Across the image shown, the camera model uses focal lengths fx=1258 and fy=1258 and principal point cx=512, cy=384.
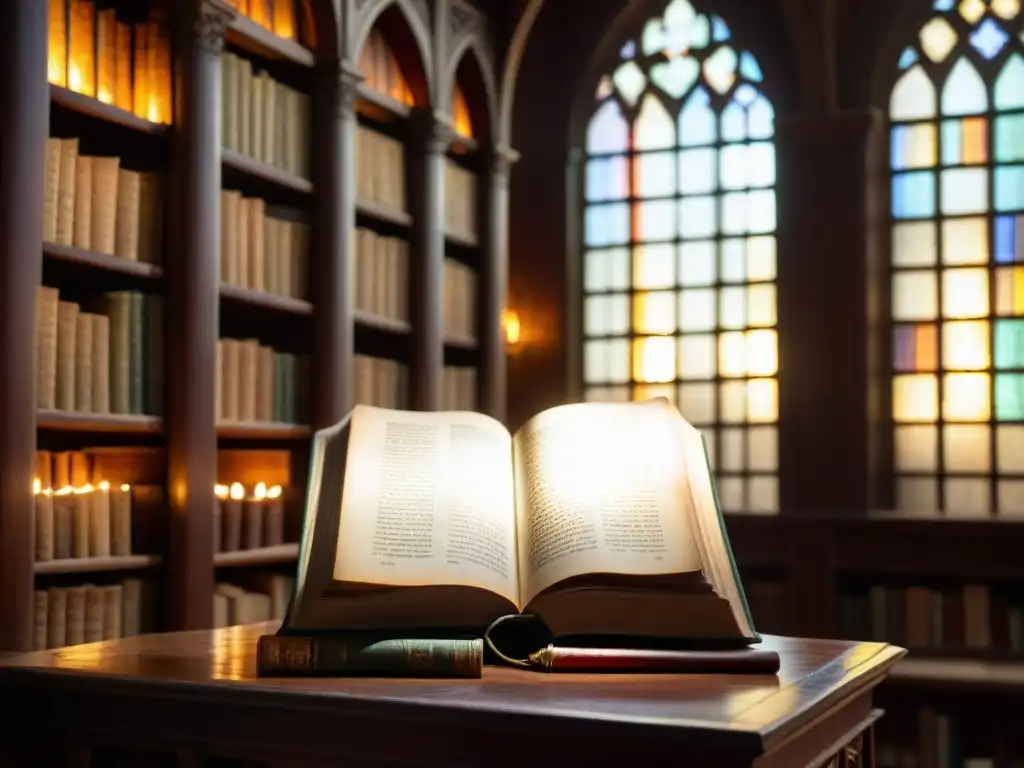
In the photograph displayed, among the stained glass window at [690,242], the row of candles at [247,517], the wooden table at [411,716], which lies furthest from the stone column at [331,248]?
the wooden table at [411,716]

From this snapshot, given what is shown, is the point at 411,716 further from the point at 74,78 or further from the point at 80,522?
the point at 74,78

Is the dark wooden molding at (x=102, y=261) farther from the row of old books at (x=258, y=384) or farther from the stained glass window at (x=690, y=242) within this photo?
the stained glass window at (x=690, y=242)

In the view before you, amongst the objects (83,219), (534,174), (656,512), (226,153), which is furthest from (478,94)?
(656,512)

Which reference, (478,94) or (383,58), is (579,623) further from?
(478,94)

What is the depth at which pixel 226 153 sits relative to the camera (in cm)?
392

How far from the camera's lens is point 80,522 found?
132 inches

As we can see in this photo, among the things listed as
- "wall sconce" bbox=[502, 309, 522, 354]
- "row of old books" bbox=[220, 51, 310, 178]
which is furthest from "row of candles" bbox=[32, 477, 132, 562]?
"wall sconce" bbox=[502, 309, 522, 354]

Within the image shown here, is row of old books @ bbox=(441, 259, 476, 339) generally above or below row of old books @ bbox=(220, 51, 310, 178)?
below

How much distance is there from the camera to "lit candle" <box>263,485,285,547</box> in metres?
4.12

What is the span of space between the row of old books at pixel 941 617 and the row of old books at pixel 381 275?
7.45ft

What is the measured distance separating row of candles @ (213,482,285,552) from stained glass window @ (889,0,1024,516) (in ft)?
9.02

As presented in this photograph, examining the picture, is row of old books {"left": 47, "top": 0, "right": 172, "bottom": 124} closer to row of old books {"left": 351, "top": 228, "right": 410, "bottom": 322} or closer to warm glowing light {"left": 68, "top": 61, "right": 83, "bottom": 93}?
warm glowing light {"left": 68, "top": 61, "right": 83, "bottom": 93}

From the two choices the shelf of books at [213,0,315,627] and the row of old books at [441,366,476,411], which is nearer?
the shelf of books at [213,0,315,627]

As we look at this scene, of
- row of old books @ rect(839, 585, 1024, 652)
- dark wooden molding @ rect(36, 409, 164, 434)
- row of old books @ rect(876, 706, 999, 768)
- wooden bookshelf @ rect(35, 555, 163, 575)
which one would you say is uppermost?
dark wooden molding @ rect(36, 409, 164, 434)
